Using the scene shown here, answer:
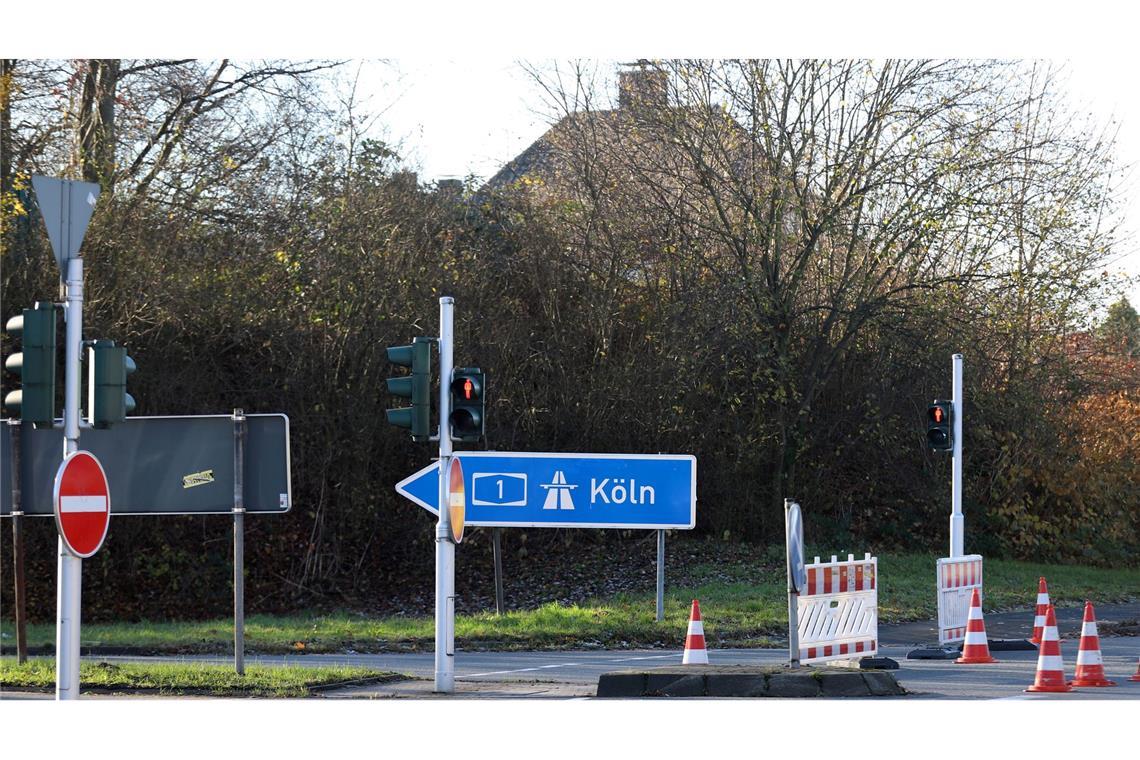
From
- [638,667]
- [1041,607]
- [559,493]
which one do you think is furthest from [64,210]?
[1041,607]

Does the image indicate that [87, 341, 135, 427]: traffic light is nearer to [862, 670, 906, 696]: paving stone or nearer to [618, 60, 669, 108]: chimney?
[862, 670, 906, 696]: paving stone

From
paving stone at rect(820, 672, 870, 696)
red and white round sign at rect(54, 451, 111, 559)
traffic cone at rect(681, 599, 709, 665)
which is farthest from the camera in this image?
traffic cone at rect(681, 599, 709, 665)

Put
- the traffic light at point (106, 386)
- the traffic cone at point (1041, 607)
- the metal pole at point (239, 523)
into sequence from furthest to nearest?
the traffic cone at point (1041, 607) < the metal pole at point (239, 523) < the traffic light at point (106, 386)

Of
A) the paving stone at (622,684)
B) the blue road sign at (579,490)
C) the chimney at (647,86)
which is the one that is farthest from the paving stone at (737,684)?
the chimney at (647,86)

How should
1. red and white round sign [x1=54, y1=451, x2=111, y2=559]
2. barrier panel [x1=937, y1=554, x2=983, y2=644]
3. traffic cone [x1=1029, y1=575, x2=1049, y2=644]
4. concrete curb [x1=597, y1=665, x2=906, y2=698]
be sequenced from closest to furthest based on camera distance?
red and white round sign [x1=54, y1=451, x2=111, y2=559] → concrete curb [x1=597, y1=665, x2=906, y2=698] → traffic cone [x1=1029, y1=575, x2=1049, y2=644] → barrier panel [x1=937, y1=554, x2=983, y2=644]

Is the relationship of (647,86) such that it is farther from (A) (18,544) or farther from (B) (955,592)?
(A) (18,544)

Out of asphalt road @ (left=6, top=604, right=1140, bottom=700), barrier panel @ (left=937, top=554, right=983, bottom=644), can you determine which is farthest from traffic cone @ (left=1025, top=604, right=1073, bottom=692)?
barrier panel @ (left=937, top=554, right=983, bottom=644)

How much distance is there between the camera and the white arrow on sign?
33.3 feet

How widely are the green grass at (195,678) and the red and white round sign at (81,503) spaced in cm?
259

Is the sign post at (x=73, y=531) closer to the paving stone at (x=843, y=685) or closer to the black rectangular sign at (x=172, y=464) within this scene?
the black rectangular sign at (x=172, y=464)

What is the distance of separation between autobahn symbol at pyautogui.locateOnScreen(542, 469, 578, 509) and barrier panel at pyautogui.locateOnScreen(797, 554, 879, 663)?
4964 millimetres

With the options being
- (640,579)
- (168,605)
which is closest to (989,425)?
(640,579)

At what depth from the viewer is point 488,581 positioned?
25203 mm

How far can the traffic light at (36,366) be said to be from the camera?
10.3 m
